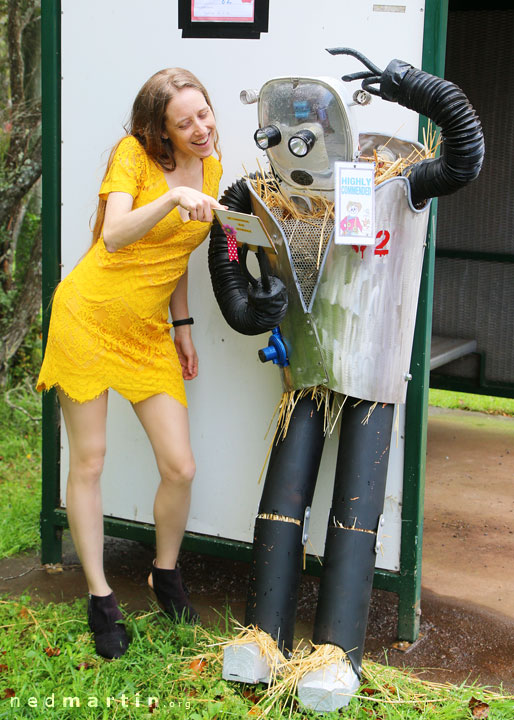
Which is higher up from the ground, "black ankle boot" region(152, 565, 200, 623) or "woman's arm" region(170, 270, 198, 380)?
"woman's arm" region(170, 270, 198, 380)

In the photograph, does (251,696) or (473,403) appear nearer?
(251,696)

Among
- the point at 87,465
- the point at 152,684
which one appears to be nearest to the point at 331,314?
the point at 87,465

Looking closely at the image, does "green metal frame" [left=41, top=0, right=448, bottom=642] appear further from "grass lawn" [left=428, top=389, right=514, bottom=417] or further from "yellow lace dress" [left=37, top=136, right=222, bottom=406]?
"grass lawn" [left=428, top=389, right=514, bottom=417]

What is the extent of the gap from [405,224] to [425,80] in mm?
389

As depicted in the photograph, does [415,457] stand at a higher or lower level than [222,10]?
lower

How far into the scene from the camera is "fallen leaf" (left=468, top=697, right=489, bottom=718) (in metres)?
2.28

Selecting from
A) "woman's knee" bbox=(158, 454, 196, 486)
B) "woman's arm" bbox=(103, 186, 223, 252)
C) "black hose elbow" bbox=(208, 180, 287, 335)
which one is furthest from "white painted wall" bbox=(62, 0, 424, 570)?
"woman's arm" bbox=(103, 186, 223, 252)

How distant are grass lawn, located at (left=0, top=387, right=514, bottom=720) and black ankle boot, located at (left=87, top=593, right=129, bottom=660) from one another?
0.03 meters

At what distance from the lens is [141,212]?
89.7 inches

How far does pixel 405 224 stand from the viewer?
236 centimetres

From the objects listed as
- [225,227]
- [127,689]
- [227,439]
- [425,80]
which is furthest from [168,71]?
[127,689]

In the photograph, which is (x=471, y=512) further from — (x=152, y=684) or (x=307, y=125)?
(x=307, y=125)

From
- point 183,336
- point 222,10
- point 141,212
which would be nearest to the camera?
point 141,212

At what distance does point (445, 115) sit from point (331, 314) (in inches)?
24.2
